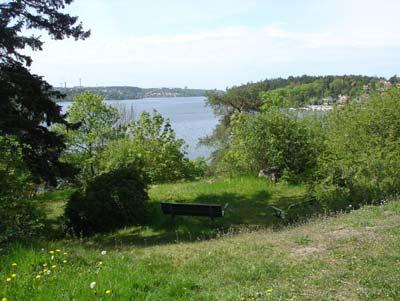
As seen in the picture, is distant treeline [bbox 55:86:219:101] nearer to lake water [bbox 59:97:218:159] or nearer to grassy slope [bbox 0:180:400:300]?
lake water [bbox 59:97:218:159]

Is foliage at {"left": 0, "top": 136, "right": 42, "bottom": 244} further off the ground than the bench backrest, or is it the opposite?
foliage at {"left": 0, "top": 136, "right": 42, "bottom": 244}

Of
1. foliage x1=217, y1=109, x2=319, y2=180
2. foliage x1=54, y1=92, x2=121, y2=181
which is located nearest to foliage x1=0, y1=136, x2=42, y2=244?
foliage x1=217, y1=109, x2=319, y2=180

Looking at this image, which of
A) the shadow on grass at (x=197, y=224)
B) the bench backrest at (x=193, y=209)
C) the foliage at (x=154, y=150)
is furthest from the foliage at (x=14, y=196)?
the foliage at (x=154, y=150)

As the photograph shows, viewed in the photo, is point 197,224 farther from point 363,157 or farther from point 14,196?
point 14,196

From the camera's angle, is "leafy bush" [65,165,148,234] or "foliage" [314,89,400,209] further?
"leafy bush" [65,165,148,234]

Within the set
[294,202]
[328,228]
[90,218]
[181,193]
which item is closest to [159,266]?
[328,228]

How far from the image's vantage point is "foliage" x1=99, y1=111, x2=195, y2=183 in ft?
76.7

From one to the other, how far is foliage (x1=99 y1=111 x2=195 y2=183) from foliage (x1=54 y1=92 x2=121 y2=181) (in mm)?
4848

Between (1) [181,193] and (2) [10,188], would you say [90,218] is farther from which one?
(1) [181,193]

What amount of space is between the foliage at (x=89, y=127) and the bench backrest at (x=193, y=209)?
17.7 m

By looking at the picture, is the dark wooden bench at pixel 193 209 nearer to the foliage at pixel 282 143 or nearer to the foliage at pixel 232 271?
the foliage at pixel 232 271

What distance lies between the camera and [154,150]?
24141 millimetres

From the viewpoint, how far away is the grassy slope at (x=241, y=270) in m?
5.06

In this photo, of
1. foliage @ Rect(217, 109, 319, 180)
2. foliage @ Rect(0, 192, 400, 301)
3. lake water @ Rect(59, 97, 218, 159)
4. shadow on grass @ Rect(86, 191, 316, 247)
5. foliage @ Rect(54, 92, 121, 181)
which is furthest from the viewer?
lake water @ Rect(59, 97, 218, 159)
